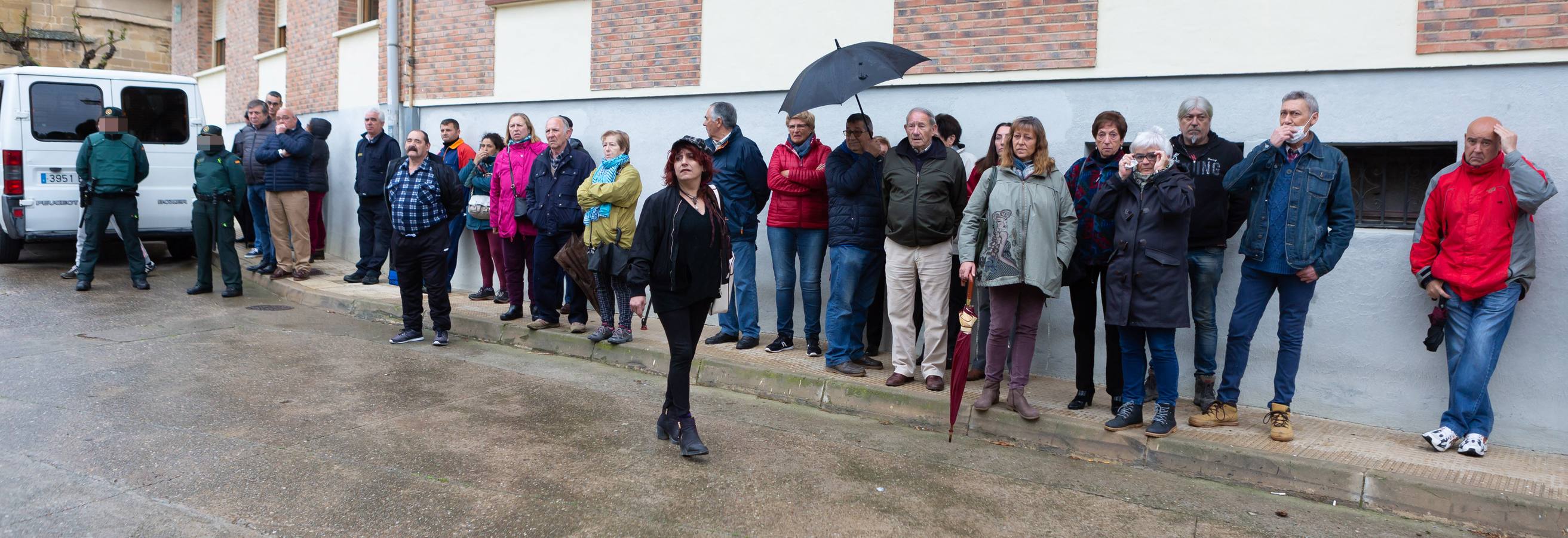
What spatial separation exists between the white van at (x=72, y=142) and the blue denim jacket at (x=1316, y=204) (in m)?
11.4

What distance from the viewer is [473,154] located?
1030cm

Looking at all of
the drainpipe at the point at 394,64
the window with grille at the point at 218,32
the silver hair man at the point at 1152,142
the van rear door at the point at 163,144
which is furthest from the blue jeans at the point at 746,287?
the window with grille at the point at 218,32

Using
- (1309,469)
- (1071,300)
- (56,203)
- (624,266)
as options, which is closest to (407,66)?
(56,203)

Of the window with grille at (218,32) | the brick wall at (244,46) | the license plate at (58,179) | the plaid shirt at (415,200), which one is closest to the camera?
the plaid shirt at (415,200)

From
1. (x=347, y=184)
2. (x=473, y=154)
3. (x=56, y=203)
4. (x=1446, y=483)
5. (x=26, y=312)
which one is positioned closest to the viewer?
(x=1446, y=483)

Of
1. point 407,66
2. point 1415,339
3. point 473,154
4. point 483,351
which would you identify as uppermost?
point 407,66

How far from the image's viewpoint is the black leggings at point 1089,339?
239 inches

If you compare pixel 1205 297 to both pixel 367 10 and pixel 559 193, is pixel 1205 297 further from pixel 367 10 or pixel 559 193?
pixel 367 10

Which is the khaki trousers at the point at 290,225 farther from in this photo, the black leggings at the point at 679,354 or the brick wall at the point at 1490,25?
the brick wall at the point at 1490,25

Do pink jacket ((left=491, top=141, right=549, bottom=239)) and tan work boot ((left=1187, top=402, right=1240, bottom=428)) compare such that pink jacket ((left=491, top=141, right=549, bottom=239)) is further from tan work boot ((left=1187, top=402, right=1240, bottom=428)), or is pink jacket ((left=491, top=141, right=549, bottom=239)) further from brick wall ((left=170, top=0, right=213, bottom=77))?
brick wall ((left=170, top=0, right=213, bottom=77))

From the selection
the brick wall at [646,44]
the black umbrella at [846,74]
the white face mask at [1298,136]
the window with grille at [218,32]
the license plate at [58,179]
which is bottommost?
the license plate at [58,179]

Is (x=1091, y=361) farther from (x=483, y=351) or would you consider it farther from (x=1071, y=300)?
(x=483, y=351)

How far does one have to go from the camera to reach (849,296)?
22.7 feet

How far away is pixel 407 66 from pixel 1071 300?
27.1ft
